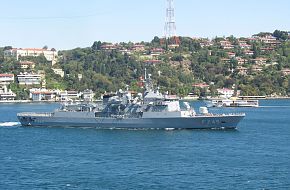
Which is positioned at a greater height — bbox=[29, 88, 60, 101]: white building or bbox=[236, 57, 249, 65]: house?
bbox=[236, 57, 249, 65]: house

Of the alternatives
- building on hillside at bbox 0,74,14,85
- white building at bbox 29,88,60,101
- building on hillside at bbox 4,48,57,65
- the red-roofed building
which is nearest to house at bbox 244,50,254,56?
the red-roofed building

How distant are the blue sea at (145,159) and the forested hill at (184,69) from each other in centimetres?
8409

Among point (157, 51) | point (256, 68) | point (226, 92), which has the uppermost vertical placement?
point (157, 51)

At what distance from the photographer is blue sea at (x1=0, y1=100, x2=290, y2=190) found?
35938 millimetres

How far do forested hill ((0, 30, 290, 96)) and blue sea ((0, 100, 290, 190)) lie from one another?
84087 millimetres

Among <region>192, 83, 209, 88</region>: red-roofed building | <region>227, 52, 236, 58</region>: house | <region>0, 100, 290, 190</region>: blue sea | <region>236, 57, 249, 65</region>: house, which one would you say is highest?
<region>227, 52, 236, 58</region>: house

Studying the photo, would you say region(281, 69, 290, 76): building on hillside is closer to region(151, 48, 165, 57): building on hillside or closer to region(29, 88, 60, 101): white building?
region(151, 48, 165, 57): building on hillside

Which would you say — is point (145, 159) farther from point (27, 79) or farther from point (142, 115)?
point (27, 79)

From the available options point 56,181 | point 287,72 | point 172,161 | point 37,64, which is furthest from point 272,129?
point 37,64

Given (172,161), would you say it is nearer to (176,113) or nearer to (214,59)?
(176,113)

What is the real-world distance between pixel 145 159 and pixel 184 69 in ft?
434

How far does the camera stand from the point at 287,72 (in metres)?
170

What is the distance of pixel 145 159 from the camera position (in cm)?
4328

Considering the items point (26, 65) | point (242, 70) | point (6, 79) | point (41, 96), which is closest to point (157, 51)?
point (242, 70)
